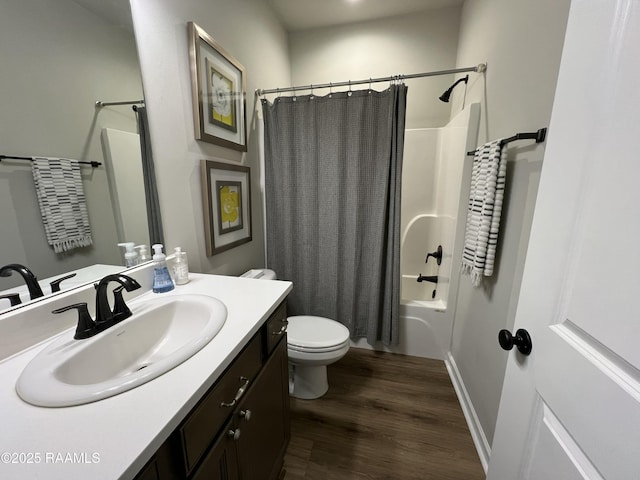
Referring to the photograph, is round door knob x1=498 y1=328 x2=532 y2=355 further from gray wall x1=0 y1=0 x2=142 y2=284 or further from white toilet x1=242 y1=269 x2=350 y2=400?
gray wall x1=0 y1=0 x2=142 y2=284

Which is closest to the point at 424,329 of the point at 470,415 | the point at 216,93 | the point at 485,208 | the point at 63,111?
the point at 470,415

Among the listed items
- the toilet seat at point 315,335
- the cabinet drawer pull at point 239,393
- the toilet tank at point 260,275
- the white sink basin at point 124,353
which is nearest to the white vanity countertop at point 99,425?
the white sink basin at point 124,353

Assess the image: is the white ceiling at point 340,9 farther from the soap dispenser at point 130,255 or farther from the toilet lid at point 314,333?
the toilet lid at point 314,333

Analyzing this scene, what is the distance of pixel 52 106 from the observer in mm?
752

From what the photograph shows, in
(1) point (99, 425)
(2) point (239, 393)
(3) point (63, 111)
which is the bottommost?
(2) point (239, 393)

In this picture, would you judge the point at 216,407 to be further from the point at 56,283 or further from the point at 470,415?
the point at 470,415

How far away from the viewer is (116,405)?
519mm

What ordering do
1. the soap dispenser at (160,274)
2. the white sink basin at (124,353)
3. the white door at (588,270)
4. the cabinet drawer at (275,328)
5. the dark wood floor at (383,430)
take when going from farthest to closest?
the dark wood floor at (383,430)
the soap dispenser at (160,274)
the cabinet drawer at (275,328)
the white sink basin at (124,353)
the white door at (588,270)

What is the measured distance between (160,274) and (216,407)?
636 mm

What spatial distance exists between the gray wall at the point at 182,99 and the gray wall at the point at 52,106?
0.13 meters

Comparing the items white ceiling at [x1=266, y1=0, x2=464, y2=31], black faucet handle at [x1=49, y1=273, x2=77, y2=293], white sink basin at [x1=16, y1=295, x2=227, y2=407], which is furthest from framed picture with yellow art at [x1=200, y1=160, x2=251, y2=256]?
white ceiling at [x1=266, y1=0, x2=464, y2=31]

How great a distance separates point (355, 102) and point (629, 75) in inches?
56.7

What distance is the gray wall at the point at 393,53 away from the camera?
7.11 ft

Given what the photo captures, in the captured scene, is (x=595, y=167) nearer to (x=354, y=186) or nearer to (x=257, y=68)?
(x=354, y=186)
